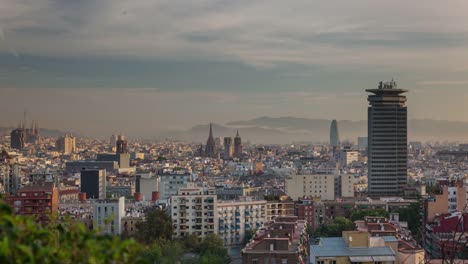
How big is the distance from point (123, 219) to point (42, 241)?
18.9m

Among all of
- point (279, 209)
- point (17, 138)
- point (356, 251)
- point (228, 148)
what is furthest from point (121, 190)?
point (228, 148)

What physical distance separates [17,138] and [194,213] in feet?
158

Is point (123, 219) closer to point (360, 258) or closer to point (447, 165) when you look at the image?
point (360, 258)

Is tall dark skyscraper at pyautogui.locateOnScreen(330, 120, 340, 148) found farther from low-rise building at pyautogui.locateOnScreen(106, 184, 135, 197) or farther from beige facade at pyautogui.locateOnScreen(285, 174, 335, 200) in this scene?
beige facade at pyautogui.locateOnScreen(285, 174, 335, 200)

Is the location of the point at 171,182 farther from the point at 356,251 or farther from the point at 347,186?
the point at 356,251

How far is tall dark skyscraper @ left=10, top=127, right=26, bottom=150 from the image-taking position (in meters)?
64.2

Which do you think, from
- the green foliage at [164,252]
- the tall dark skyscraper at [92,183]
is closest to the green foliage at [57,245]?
the green foliage at [164,252]

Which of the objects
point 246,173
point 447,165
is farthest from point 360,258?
point 447,165

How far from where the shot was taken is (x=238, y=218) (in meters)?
22.2

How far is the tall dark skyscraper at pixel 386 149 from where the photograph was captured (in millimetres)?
35969

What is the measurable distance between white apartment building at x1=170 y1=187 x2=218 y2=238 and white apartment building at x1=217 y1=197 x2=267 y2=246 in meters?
0.43

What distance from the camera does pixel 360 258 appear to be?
36.9 ft

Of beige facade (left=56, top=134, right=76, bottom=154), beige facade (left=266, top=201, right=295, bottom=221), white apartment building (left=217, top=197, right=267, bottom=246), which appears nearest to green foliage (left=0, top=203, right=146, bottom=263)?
white apartment building (left=217, top=197, right=267, bottom=246)

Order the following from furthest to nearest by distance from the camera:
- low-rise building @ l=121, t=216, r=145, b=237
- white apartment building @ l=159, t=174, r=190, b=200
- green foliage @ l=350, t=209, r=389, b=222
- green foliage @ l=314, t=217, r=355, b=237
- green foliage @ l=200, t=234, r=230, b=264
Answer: white apartment building @ l=159, t=174, r=190, b=200 < green foliage @ l=350, t=209, r=389, b=222 < green foliage @ l=314, t=217, r=355, b=237 < low-rise building @ l=121, t=216, r=145, b=237 < green foliage @ l=200, t=234, r=230, b=264
